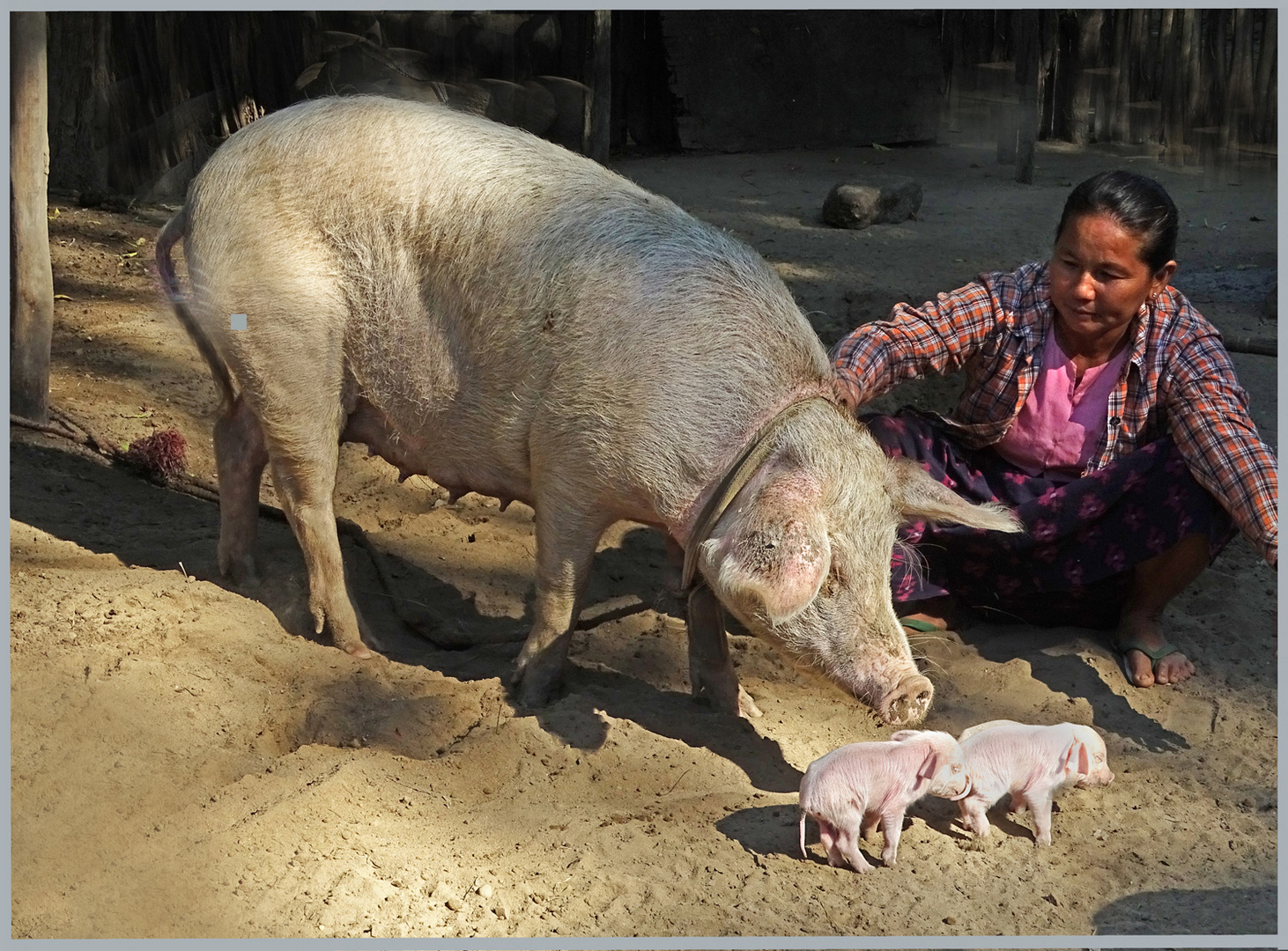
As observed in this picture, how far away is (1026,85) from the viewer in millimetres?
10148

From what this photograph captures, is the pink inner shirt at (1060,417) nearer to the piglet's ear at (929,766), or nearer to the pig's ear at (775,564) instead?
the pig's ear at (775,564)

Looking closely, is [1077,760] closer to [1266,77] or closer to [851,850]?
[851,850]

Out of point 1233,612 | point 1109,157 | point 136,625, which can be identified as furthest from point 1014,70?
point 136,625

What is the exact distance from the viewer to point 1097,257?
3.66 metres

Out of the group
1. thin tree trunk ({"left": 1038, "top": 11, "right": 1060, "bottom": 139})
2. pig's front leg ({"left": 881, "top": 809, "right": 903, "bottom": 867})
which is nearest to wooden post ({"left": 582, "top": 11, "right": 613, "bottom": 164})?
thin tree trunk ({"left": 1038, "top": 11, "right": 1060, "bottom": 139})

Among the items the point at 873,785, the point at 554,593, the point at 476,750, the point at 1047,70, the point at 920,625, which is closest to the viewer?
the point at 873,785

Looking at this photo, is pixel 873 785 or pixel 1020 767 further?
pixel 1020 767

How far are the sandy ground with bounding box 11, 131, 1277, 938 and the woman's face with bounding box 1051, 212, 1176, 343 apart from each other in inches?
44.4

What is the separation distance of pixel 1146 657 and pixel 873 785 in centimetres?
149

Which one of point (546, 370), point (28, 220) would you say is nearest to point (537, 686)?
point (546, 370)

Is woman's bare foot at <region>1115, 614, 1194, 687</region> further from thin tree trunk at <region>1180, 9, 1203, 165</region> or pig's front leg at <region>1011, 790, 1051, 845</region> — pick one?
thin tree trunk at <region>1180, 9, 1203, 165</region>

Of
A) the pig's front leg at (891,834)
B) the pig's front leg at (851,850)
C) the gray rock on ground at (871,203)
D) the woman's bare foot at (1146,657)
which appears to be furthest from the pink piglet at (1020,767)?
the gray rock on ground at (871,203)

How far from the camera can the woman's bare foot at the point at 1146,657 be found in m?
4.00

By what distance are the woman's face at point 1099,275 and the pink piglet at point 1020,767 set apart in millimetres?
1299
